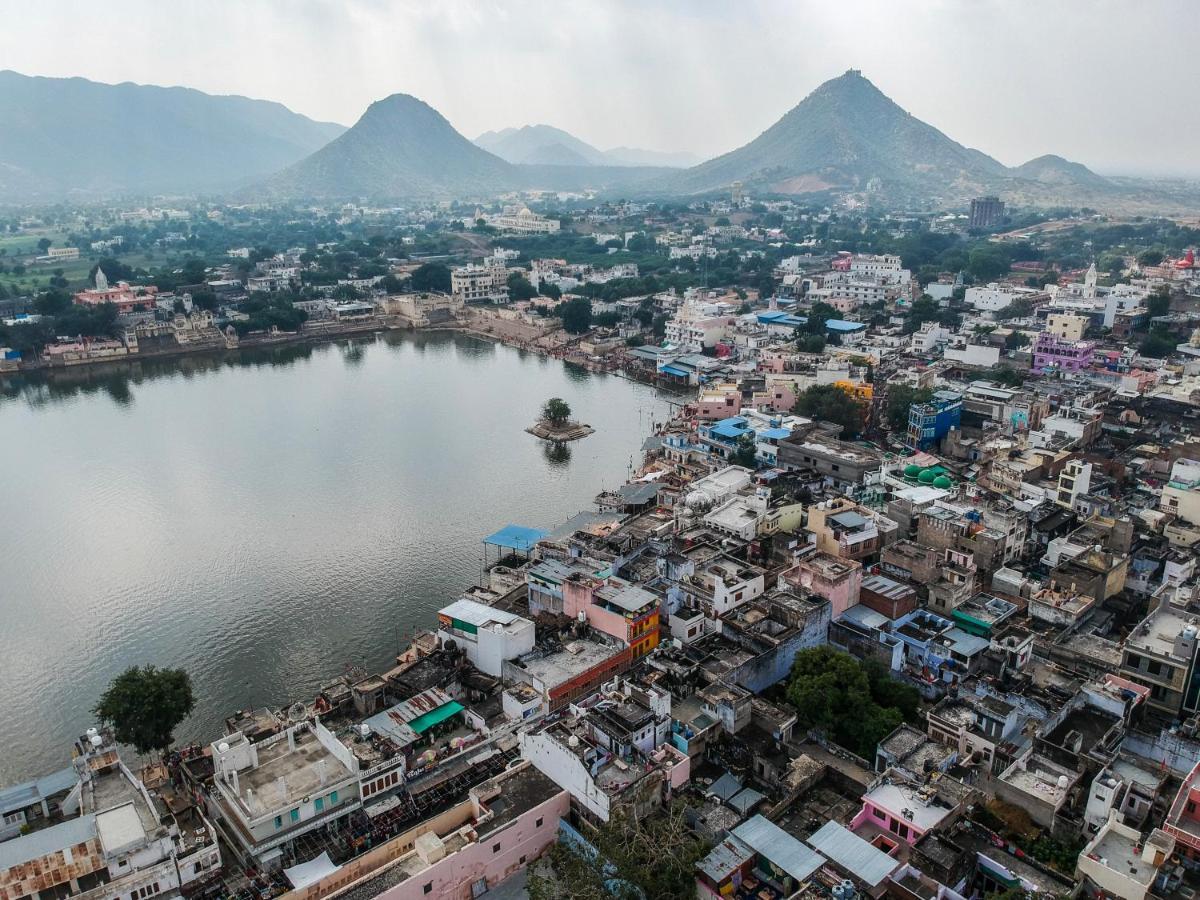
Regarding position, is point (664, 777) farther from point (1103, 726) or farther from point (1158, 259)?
point (1158, 259)

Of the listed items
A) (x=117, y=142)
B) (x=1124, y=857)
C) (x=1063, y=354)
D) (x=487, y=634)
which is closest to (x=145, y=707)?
(x=487, y=634)

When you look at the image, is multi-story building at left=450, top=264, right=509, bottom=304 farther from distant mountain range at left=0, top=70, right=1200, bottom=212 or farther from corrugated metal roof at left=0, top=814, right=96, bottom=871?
distant mountain range at left=0, top=70, right=1200, bottom=212

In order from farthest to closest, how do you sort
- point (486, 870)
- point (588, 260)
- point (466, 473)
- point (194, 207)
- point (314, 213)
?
point (194, 207)
point (314, 213)
point (588, 260)
point (466, 473)
point (486, 870)

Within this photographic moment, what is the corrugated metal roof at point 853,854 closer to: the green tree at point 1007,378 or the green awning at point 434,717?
the green awning at point 434,717

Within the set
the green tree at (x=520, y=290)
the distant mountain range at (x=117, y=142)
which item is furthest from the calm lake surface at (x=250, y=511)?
the distant mountain range at (x=117, y=142)

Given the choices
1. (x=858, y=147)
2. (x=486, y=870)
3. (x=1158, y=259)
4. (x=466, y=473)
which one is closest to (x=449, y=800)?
(x=486, y=870)

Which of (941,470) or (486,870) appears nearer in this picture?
(486,870)
